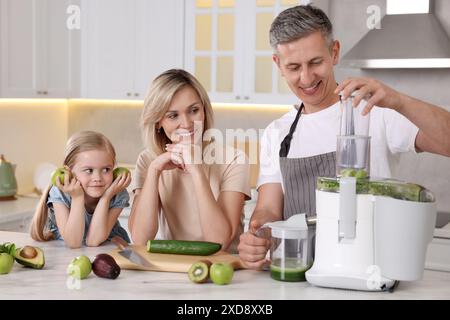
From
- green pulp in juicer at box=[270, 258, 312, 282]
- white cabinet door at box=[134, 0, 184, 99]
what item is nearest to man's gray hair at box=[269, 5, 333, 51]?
green pulp in juicer at box=[270, 258, 312, 282]

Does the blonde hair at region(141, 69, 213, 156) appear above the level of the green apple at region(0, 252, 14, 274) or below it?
above

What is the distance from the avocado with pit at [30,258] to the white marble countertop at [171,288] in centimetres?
2

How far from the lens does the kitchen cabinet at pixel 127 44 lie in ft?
14.8

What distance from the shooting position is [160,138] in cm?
239

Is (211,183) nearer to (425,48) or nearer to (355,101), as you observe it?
(355,101)

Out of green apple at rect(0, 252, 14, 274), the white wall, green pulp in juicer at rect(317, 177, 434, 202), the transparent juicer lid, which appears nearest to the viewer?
green pulp in juicer at rect(317, 177, 434, 202)

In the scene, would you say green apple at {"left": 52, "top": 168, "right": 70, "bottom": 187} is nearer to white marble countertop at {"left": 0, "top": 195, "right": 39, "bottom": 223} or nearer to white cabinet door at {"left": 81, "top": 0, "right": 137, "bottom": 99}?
white marble countertop at {"left": 0, "top": 195, "right": 39, "bottom": 223}

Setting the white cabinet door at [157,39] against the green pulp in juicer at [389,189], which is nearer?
the green pulp in juicer at [389,189]

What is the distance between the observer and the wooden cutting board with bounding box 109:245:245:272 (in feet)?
6.04

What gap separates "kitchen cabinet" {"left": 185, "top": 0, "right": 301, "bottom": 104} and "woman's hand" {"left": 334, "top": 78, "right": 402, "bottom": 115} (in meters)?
2.45

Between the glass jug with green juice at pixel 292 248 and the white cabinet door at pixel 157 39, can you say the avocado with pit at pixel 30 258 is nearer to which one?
the glass jug with green juice at pixel 292 248

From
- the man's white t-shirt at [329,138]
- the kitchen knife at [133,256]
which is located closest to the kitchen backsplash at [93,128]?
the man's white t-shirt at [329,138]
